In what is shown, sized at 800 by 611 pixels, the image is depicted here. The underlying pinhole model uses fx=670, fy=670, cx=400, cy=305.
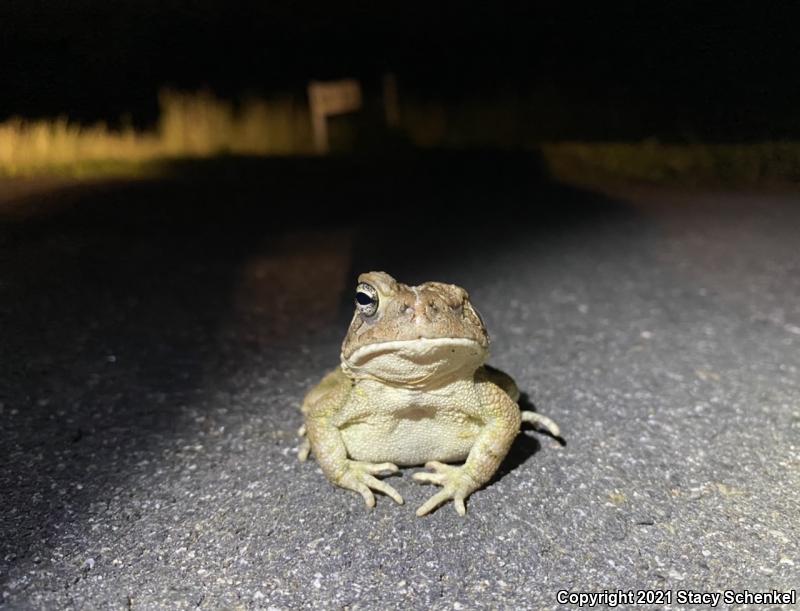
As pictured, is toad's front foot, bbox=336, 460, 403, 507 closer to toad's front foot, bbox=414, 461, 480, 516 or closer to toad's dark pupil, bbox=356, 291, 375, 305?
toad's front foot, bbox=414, 461, 480, 516

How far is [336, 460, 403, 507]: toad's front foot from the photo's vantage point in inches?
71.4

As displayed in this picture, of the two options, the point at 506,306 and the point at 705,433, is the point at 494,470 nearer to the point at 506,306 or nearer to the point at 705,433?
the point at 705,433

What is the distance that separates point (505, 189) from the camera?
13.8 ft

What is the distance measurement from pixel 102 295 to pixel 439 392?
1758 millimetres

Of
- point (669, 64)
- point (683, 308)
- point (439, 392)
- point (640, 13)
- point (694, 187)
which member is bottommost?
point (683, 308)

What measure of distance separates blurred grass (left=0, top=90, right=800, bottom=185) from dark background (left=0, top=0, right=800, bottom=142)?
51mm

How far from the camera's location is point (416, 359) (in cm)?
162

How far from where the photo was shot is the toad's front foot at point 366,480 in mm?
1812

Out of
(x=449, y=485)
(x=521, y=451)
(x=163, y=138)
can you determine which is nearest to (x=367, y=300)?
(x=449, y=485)

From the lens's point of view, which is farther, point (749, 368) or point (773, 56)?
point (749, 368)

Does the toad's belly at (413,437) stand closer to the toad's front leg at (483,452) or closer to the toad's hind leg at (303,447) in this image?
the toad's front leg at (483,452)

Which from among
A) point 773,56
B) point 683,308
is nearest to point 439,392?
point 773,56

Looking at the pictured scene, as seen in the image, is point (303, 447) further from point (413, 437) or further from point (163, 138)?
point (163, 138)

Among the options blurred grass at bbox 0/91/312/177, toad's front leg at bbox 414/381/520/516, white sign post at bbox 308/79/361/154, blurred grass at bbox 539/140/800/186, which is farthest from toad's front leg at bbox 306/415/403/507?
white sign post at bbox 308/79/361/154
